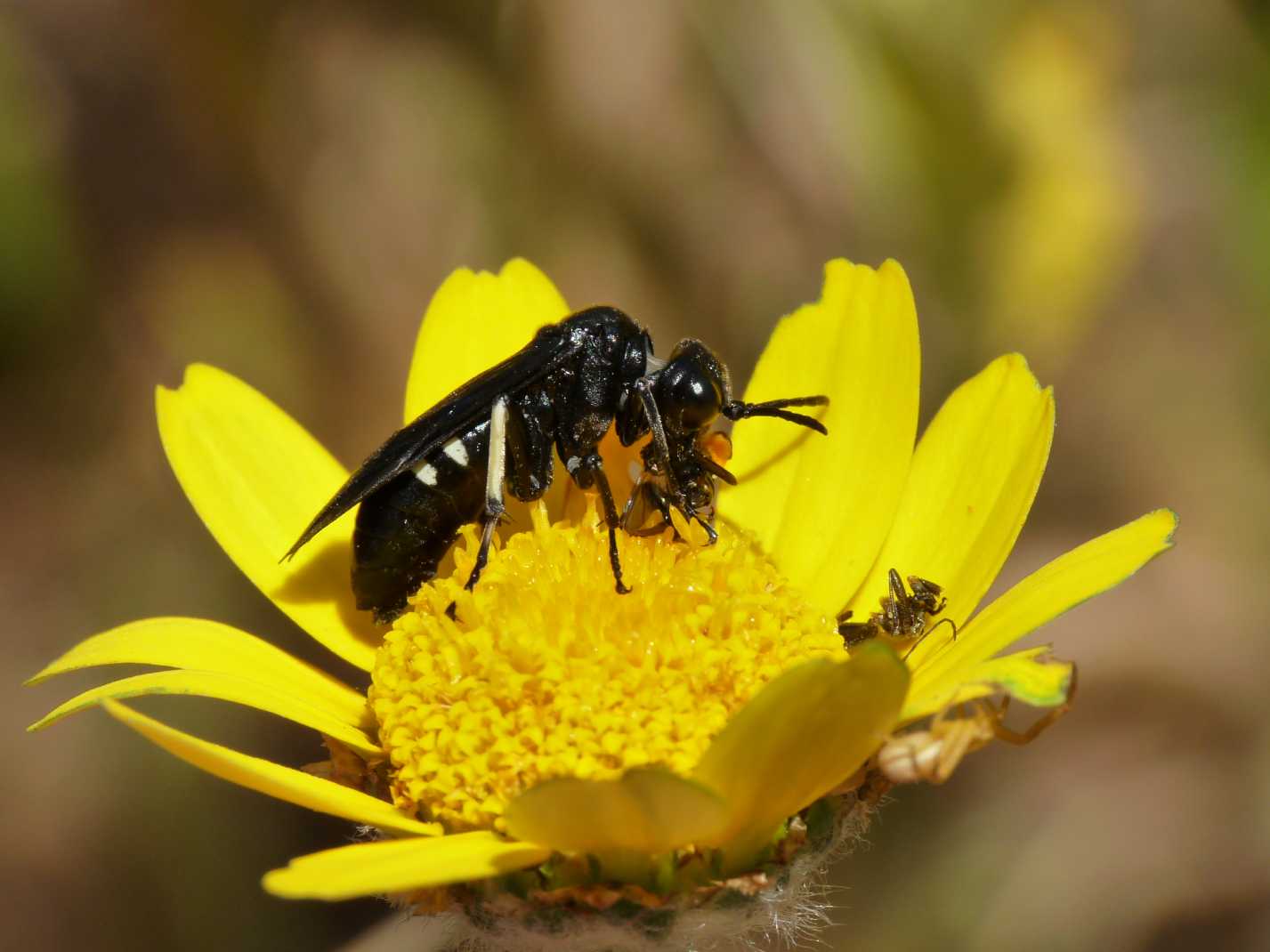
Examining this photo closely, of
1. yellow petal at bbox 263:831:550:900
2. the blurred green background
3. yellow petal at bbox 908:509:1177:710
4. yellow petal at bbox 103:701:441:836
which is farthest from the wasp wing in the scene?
the blurred green background

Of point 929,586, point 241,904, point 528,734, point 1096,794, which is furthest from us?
point 1096,794

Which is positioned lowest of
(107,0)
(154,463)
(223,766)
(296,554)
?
(223,766)

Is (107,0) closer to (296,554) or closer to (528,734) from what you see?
(296,554)

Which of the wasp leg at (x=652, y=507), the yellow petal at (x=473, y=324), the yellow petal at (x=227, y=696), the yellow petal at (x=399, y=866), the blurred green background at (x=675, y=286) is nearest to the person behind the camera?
the yellow petal at (x=399, y=866)

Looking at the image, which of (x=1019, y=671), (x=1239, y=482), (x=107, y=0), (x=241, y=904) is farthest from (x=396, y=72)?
(x=1019, y=671)

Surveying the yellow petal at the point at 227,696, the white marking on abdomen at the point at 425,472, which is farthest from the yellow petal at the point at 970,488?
the yellow petal at the point at 227,696

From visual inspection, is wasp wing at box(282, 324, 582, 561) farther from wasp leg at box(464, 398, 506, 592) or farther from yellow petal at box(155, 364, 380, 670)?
yellow petal at box(155, 364, 380, 670)

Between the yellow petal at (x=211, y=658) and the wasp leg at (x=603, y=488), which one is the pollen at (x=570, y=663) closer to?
the wasp leg at (x=603, y=488)
